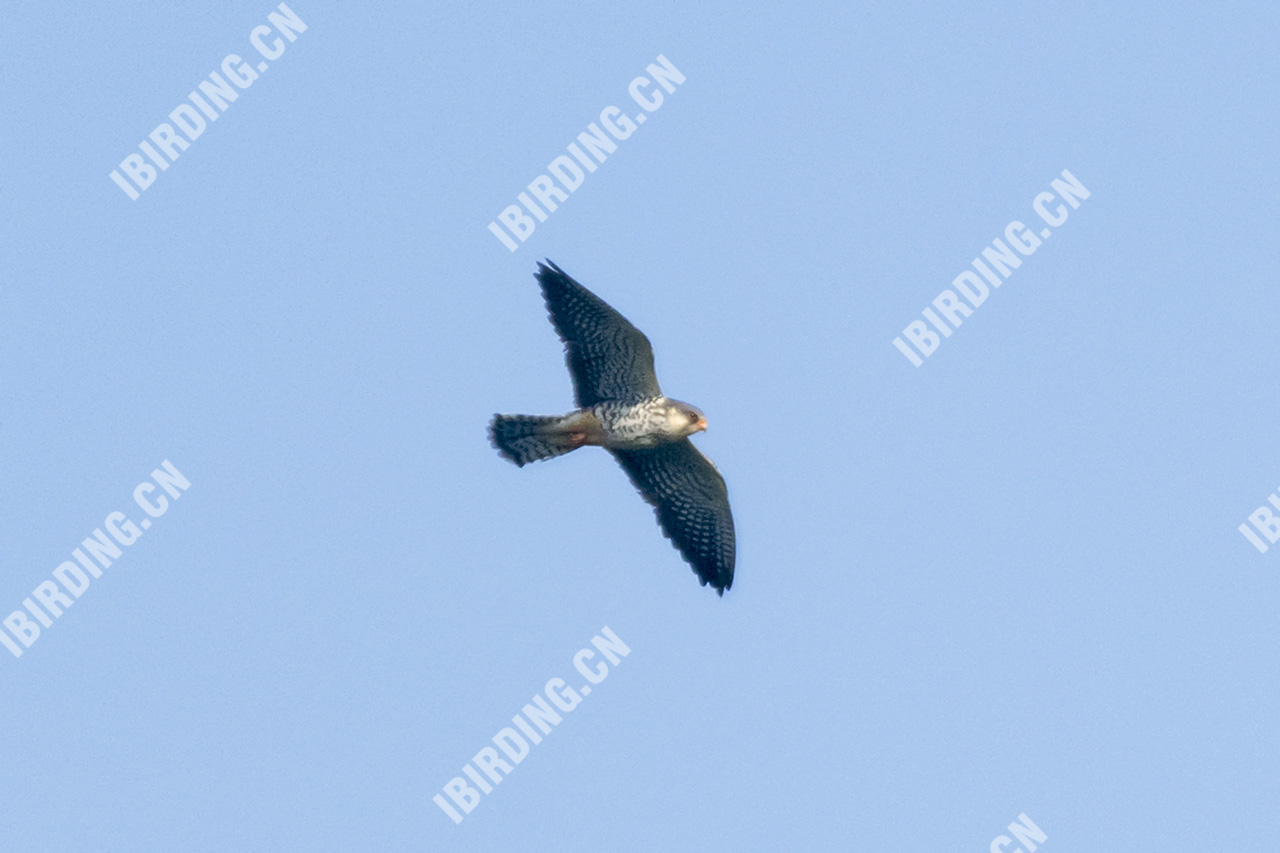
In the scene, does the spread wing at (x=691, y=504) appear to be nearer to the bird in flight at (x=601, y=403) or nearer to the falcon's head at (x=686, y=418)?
the bird in flight at (x=601, y=403)

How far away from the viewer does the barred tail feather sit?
1573 cm

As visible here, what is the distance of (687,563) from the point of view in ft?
54.2

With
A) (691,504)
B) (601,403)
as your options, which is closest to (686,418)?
(601,403)

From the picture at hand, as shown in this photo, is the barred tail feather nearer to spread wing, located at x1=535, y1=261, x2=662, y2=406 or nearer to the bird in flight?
the bird in flight

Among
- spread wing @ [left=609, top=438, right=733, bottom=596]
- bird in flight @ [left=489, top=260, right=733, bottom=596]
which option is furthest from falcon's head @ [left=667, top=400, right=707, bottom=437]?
spread wing @ [left=609, top=438, right=733, bottom=596]

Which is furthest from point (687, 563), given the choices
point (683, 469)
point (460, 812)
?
point (460, 812)

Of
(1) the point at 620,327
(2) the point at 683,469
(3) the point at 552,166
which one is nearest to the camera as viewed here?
(1) the point at 620,327

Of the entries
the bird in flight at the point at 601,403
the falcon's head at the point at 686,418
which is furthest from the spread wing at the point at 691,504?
the falcon's head at the point at 686,418

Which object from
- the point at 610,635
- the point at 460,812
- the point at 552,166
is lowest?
the point at 460,812

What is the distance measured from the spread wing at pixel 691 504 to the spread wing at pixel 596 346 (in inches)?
34.2

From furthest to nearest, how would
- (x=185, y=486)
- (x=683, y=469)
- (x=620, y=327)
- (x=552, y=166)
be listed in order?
(x=185, y=486)
(x=552, y=166)
(x=683, y=469)
(x=620, y=327)

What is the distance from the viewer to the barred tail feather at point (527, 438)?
51.6 ft

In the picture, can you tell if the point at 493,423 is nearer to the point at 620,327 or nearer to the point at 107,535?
the point at 620,327

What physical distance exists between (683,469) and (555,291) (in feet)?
6.84
